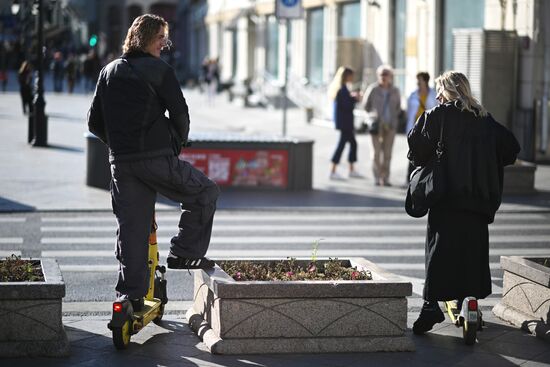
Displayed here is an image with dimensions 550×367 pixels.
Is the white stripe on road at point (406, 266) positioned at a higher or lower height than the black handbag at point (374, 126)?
lower

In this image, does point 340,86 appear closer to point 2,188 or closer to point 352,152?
point 352,152

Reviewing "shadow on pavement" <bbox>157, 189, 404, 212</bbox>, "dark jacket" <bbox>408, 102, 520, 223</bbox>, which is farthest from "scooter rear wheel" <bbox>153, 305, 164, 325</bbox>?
"shadow on pavement" <bbox>157, 189, 404, 212</bbox>

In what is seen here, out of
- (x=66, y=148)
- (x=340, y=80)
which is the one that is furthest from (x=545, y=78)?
(x=66, y=148)

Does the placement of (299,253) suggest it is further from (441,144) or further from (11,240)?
(441,144)

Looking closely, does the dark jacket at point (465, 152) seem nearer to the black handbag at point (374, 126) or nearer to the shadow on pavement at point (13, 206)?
the shadow on pavement at point (13, 206)

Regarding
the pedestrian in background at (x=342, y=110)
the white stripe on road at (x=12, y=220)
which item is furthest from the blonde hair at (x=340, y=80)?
the white stripe on road at (x=12, y=220)

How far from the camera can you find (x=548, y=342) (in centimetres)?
788

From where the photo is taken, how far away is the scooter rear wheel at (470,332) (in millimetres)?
7672

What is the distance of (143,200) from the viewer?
24.3 ft

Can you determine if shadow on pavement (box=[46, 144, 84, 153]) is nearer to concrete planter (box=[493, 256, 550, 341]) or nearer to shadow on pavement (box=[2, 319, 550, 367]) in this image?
shadow on pavement (box=[2, 319, 550, 367])

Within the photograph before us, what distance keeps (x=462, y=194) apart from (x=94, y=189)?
10.3 m

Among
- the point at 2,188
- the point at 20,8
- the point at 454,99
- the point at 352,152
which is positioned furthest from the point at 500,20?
the point at 20,8

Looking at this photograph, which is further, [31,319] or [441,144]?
[441,144]

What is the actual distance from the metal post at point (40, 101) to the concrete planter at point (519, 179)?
→ 9.82 meters
